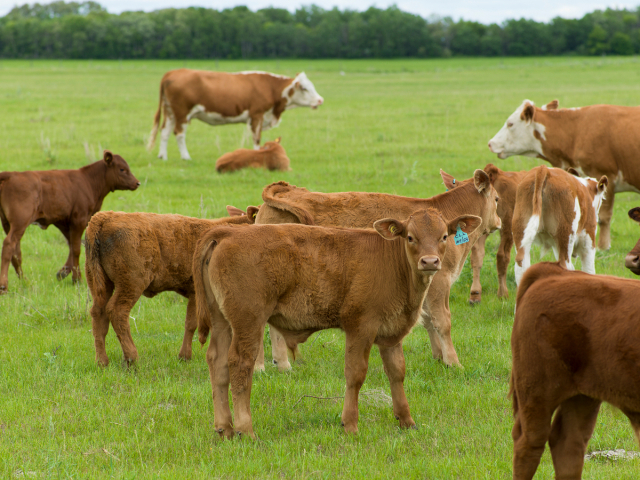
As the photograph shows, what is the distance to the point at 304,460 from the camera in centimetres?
459

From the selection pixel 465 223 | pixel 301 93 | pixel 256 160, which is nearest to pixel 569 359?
pixel 465 223

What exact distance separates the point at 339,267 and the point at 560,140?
7274 millimetres

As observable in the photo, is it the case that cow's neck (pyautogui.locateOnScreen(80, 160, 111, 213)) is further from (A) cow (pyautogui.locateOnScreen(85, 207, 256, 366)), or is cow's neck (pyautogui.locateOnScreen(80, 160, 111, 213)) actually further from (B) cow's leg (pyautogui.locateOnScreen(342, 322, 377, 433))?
(B) cow's leg (pyautogui.locateOnScreen(342, 322, 377, 433))

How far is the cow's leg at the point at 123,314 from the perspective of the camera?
6395 mm

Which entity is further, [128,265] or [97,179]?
[97,179]

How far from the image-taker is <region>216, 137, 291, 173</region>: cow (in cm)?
1563

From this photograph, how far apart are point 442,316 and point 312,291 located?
79.8 inches

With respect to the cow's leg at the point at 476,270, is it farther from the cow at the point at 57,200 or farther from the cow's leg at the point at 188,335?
the cow at the point at 57,200

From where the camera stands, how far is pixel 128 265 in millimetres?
6465

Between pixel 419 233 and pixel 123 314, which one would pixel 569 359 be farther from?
pixel 123 314

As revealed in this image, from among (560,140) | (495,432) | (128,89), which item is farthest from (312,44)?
(495,432)

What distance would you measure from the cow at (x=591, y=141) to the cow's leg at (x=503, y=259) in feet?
7.96

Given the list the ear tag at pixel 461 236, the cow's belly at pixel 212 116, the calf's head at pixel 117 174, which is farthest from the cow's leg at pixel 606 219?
the cow's belly at pixel 212 116

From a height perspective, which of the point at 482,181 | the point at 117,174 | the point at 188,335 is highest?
the point at 482,181
